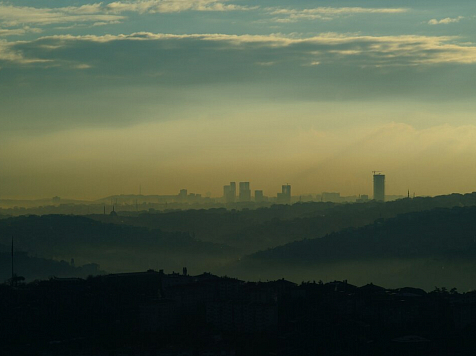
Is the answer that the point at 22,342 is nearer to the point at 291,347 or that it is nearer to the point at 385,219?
the point at 291,347

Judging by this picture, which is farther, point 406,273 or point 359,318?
point 406,273

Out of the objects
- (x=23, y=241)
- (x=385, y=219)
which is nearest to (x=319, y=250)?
(x=385, y=219)

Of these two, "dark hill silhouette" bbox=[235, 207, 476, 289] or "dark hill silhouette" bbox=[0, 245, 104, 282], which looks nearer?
"dark hill silhouette" bbox=[235, 207, 476, 289]

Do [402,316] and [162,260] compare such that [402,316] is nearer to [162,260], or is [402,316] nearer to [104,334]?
[104,334]

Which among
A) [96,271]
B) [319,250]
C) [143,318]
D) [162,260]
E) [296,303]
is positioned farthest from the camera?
[162,260]

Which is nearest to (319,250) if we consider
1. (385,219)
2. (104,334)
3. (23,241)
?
(385,219)

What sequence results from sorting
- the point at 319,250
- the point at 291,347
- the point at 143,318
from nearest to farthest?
1. the point at 291,347
2. the point at 143,318
3. the point at 319,250

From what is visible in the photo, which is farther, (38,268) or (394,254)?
(38,268)

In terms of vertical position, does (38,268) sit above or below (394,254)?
below

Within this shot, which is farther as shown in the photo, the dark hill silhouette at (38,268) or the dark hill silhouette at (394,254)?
the dark hill silhouette at (38,268)
